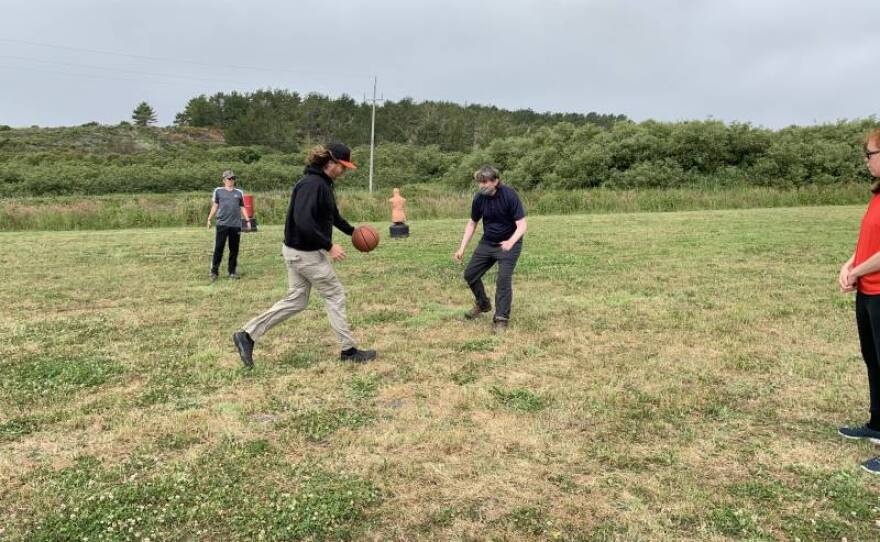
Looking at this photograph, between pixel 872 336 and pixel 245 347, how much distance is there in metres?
5.02

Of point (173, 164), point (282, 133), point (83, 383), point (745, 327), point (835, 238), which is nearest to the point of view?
point (83, 383)

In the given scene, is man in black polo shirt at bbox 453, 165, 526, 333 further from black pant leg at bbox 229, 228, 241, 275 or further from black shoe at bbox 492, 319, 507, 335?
black pant leg at bbox 229, 228, 241, 275

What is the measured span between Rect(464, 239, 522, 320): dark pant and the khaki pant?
201 centimetres

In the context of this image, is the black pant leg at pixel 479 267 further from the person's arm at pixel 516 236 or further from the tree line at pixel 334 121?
the tree line at pixel 334 121

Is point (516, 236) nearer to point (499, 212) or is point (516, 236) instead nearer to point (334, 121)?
point (499, 212)

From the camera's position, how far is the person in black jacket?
5.23 metres

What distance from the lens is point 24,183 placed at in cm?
5369

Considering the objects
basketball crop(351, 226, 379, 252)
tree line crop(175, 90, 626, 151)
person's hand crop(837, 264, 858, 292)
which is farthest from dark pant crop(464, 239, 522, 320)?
tree line crop(175, 90, 626, 151)

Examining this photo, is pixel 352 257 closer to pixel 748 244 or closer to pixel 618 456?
pixel 748 244

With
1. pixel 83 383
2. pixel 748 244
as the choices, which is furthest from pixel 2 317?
pixel 748 244

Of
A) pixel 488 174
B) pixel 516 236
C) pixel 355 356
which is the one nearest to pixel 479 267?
pixel 516 236

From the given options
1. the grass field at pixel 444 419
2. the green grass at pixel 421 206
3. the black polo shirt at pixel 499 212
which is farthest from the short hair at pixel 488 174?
the green grass at pixel 421 206

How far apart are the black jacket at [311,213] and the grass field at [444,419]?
49.1 inches

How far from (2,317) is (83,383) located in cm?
376
